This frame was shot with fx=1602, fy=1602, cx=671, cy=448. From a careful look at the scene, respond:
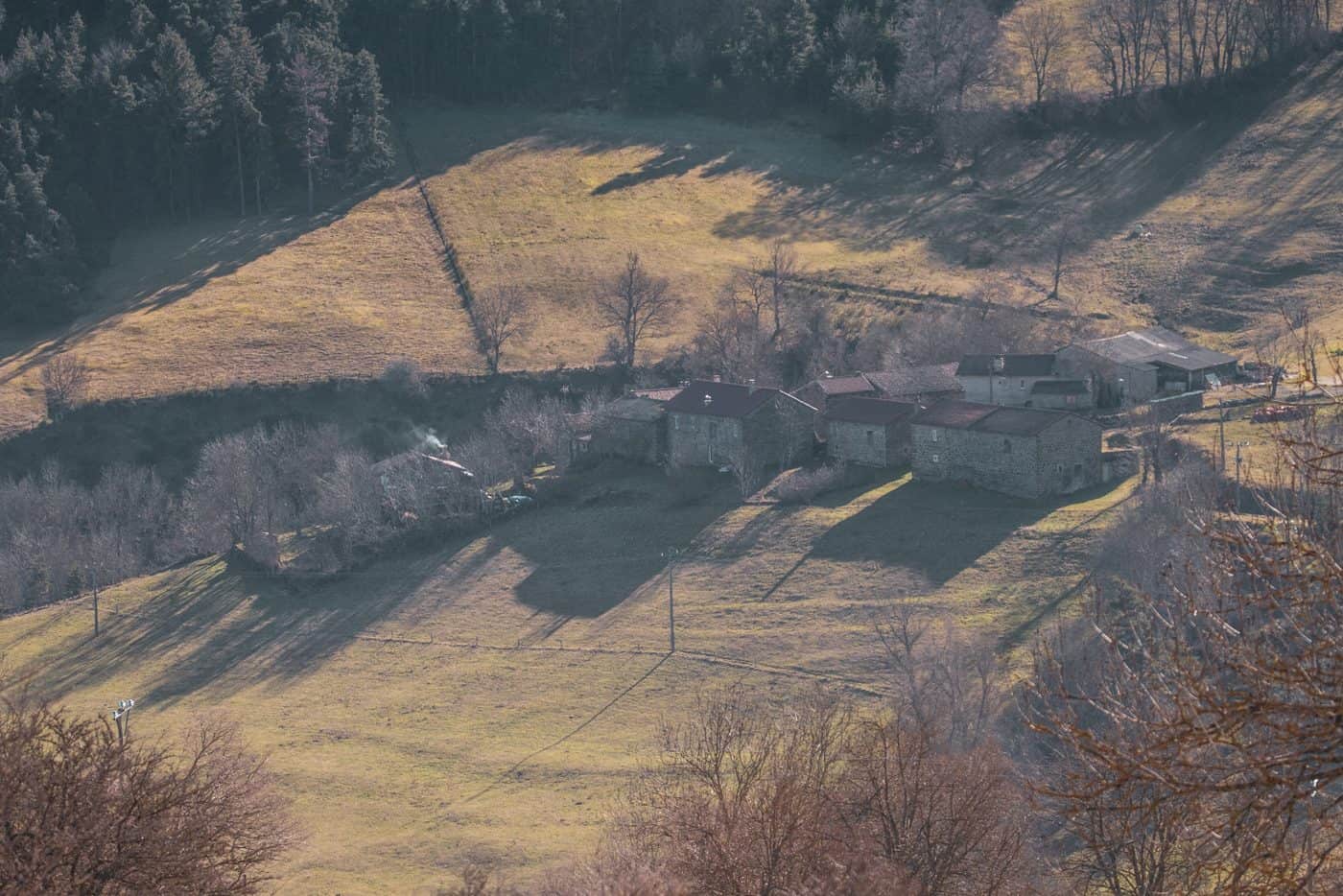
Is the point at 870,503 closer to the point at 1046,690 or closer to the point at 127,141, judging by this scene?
the point at 1046,690

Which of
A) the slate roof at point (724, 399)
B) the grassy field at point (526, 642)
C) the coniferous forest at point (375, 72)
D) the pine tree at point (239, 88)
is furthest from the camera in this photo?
the pine tree at point (239, 88)

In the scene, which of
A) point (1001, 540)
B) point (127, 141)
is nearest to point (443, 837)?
point (1001, 540)

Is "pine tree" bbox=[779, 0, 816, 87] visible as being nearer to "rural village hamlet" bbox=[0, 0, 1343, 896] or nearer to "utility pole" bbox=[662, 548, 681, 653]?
"rural village hamlet" bbox=[0, 0, 1343, 896]

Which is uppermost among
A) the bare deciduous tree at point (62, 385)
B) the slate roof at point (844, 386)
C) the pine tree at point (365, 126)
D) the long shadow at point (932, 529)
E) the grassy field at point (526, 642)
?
the pine tree at point (365, 126)

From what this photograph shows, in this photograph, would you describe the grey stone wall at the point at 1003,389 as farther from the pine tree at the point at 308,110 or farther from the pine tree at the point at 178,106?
the pine tree at the point at 178,106

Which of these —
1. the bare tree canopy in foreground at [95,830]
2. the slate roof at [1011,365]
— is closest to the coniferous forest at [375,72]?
the slate roof at [1011,365]

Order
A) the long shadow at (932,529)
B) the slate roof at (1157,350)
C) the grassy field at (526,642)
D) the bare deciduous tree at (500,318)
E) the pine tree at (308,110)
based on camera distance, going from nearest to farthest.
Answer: the grassy field at (526,642) → the long shadow at (932,529) → the slate roof at (1157,350) → the bare deciduous tree at (500,318) → the pine tree at (308,110)

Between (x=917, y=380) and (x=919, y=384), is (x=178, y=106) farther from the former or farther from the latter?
(x=919, y=384)
